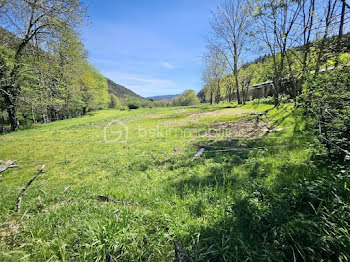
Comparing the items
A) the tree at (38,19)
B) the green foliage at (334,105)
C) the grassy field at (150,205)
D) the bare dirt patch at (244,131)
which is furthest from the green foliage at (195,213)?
the tree at (38,19)

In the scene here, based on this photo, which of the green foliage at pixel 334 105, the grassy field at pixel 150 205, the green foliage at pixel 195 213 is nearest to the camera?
the green foliage at pixel 195 213

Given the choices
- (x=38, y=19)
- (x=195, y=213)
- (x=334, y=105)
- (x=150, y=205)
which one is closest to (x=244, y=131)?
(x=334, y=105)

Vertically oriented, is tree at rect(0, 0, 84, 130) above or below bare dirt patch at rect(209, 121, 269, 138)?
above

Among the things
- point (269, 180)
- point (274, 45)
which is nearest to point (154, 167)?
point (269, 180)

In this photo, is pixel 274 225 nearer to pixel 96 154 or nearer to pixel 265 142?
pixel 265 142

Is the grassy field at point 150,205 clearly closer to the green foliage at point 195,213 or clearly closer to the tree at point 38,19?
the green foliage at point 195,213

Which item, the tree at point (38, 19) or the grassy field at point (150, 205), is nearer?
the grassy field at point (150, 205)

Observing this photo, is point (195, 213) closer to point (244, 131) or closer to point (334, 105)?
point (334, 105)

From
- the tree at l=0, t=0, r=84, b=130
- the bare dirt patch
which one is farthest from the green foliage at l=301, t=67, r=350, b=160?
the tree at l=0, t=0, r=84, b=130

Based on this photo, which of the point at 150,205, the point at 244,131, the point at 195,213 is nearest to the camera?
the point at 195,213

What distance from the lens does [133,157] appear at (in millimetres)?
5461

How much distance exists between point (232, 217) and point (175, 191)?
1206mm

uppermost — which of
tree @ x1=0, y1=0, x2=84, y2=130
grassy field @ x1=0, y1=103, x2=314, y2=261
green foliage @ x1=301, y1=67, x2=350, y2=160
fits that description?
tree @ x1=0, y1=0, x2=84, y2=130

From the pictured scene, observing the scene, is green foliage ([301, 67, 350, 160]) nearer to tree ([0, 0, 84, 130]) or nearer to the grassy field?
the grassy field
